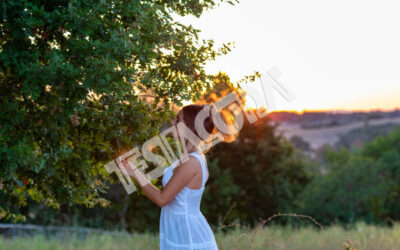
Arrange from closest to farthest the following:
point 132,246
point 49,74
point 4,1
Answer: point 49,74, point 4,1, point 132,246

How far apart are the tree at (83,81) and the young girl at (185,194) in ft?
2.21

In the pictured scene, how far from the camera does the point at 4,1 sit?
3201 mm

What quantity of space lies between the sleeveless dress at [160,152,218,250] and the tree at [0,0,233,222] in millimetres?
967

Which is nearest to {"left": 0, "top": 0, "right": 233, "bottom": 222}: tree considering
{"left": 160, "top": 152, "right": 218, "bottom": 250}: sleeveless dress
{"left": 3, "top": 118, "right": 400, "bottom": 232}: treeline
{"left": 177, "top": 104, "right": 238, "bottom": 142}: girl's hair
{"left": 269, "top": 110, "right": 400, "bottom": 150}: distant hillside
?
{"left": 177, "top": 104, "right": 238, "bottom": 142}: girl's hair

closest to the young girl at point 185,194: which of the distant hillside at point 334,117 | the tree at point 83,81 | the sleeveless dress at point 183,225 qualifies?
the sleeveless dress at point 183,225

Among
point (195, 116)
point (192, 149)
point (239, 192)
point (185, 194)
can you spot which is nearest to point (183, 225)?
point (185, 194)

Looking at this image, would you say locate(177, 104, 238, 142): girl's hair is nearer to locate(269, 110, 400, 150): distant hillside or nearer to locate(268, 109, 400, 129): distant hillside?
locate(269, 110, 400, 150): distant hillside

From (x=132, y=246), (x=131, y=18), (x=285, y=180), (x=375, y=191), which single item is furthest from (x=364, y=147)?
(x=131, y=18)

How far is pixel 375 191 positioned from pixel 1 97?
124 ft

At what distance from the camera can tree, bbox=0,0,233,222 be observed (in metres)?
3.26

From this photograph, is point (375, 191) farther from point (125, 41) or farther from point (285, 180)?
point (125, 41)

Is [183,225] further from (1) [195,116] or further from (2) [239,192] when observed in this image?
(2) [239,192]

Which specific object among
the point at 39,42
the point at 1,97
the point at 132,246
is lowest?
the point at 132,246

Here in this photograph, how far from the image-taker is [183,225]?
392cm
